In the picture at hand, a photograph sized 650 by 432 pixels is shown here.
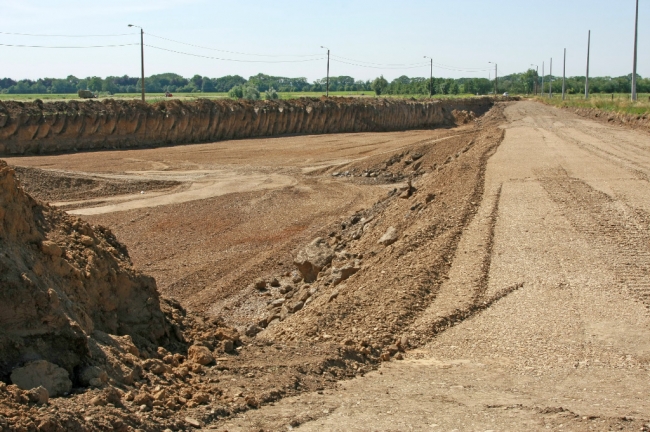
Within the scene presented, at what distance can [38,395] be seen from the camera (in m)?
5.38

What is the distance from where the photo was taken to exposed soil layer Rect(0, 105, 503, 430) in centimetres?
634

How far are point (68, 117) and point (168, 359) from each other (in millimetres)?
31888

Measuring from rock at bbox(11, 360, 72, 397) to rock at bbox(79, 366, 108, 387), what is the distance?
148 millimetres

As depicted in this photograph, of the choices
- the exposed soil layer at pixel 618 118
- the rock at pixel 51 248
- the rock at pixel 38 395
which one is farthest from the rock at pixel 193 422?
the exposed soil layer at pixel 618 118

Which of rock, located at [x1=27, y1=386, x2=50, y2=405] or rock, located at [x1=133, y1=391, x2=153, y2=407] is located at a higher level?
rock, located at [x1=27, y1=386, x2=50, y2=405]

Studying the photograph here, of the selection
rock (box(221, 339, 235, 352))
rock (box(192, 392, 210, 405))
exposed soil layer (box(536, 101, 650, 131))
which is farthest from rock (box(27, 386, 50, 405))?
exposed soil layer (box(536, 101, 650, 131))

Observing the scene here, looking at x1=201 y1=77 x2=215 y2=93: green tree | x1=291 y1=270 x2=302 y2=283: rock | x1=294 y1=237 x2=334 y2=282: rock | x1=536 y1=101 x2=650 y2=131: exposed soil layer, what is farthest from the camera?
x1=201 y1=77 x2=215 y2=93: green tree

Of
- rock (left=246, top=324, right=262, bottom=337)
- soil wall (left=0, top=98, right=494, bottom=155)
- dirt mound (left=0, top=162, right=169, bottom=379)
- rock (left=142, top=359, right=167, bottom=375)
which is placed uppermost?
soil wall (left=0, top=98, right=494, bottom=155)

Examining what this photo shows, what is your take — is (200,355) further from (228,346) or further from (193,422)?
(193,422)

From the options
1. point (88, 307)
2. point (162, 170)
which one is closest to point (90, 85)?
point (162, 170)

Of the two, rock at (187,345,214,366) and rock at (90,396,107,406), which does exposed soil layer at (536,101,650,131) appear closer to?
rock at (187,345,214,366)

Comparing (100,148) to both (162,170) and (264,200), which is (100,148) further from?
(264,200)

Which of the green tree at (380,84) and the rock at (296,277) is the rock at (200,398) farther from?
the green tree at (380,84)

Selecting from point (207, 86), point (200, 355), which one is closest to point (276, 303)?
point (200, 355)
